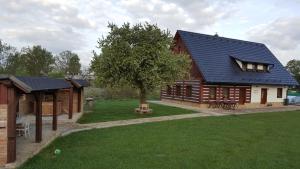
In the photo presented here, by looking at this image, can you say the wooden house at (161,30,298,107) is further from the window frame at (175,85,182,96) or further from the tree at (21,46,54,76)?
the tree at (21,46,54,76)

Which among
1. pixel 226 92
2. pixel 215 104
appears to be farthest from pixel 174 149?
pixel 226 92

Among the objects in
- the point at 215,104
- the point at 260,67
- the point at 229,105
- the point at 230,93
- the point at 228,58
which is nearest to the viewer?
the point at 229,105

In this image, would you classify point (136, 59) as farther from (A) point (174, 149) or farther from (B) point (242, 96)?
(B) point (242, 96)

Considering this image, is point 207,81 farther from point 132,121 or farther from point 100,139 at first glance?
point 100,139

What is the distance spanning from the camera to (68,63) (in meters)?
56.8

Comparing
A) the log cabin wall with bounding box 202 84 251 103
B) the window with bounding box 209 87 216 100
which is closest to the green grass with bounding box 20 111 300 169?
the log cabin wall with bounding box 202 84 251 103

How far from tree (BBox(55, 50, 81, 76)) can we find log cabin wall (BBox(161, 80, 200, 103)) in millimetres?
22739

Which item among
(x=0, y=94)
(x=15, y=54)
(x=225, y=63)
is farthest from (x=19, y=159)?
(x=15, y=54)

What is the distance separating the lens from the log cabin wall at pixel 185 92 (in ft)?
93.4

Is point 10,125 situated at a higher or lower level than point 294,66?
lower

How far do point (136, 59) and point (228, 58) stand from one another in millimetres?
13459

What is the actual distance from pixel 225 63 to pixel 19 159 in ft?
77.9

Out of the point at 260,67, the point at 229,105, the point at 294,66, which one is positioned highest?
the point at 294,66

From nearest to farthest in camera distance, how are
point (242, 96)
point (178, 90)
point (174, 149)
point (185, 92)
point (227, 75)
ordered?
point (174, 149) → point (227, 75) → point (242, 96) → point (185, 92) → point (178, 90)
